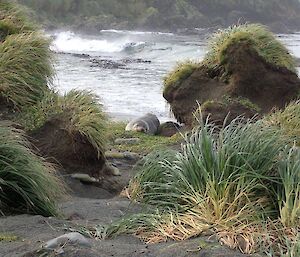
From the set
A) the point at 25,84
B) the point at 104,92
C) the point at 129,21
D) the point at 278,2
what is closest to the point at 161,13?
the point at 129,21

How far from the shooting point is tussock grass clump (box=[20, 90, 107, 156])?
8383 mm

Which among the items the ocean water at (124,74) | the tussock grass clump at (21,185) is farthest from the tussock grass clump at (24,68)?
the tussock grass clump at (21,185)

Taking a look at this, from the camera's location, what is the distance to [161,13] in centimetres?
9356

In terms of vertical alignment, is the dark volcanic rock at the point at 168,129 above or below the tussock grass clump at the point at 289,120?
below

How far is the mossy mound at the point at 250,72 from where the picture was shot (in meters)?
13.1

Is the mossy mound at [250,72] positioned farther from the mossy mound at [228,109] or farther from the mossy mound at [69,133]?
the mossy mound at [69,133]

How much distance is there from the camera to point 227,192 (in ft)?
17.5

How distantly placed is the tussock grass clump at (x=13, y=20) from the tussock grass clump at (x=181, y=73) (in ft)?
13.5

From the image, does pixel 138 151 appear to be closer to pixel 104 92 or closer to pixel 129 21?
pixel 104 92

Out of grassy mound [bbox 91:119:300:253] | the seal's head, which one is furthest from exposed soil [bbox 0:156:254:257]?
the seal's head

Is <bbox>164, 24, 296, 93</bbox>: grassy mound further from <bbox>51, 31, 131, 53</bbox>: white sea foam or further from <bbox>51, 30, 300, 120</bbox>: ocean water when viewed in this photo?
<bbox>51, 31, 131, 53</bbox>: white sea foam

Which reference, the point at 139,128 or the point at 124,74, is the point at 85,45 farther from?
the point at 139,128

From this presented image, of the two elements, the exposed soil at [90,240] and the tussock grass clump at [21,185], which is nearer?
the exposed soil at [90,240]

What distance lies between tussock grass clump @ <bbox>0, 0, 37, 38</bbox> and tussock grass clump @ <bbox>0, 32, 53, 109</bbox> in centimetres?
57
